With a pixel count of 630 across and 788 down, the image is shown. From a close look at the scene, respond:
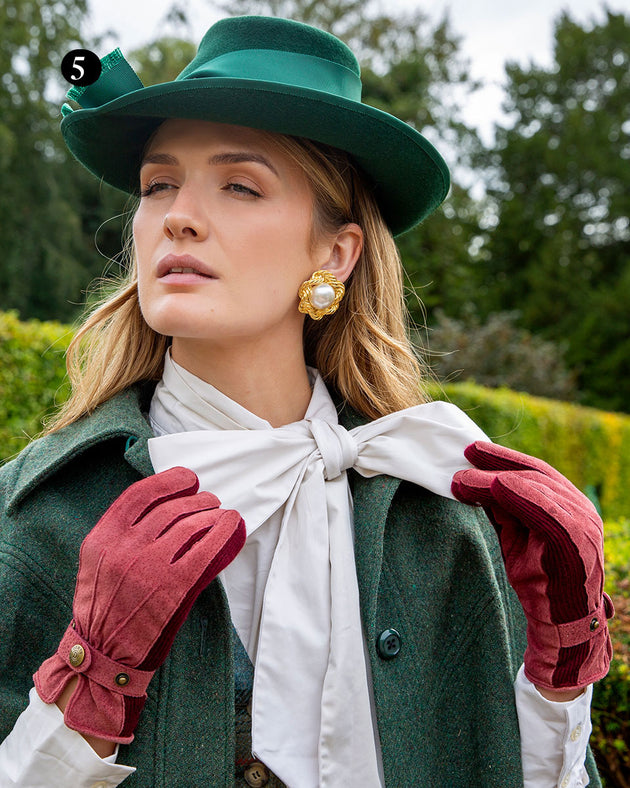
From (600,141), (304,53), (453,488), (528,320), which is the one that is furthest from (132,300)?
(600,141)

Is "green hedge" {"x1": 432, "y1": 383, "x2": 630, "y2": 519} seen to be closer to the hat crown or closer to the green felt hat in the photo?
the green felt hat

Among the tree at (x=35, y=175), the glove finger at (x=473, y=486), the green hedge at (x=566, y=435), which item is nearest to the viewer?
the glove finger at (x=473, y=486)

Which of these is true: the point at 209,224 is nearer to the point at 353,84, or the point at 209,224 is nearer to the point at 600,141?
the point at 353,84

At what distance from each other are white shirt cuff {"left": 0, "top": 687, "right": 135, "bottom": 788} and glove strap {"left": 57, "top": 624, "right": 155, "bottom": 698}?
0.10 metres

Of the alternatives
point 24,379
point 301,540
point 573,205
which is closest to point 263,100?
point 301,540

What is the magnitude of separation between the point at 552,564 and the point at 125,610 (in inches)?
34.4

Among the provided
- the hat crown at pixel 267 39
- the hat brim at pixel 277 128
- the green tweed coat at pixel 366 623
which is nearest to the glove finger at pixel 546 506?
the green tweed coat at pixel 366 623

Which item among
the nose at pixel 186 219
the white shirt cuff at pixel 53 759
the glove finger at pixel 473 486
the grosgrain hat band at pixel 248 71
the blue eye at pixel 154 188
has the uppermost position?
the grosgrain hat band at pixel 248 71

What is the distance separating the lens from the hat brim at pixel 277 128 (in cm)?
176

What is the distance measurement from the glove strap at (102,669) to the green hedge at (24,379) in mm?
2238

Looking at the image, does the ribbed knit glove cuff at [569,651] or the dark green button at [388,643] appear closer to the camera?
the ribbed knit glove cuff at [569,651]

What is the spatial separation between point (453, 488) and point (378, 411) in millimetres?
537

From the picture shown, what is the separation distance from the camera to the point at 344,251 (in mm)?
2213

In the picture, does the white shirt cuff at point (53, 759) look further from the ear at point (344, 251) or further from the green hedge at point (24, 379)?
the green hedge at point (24, 379)
